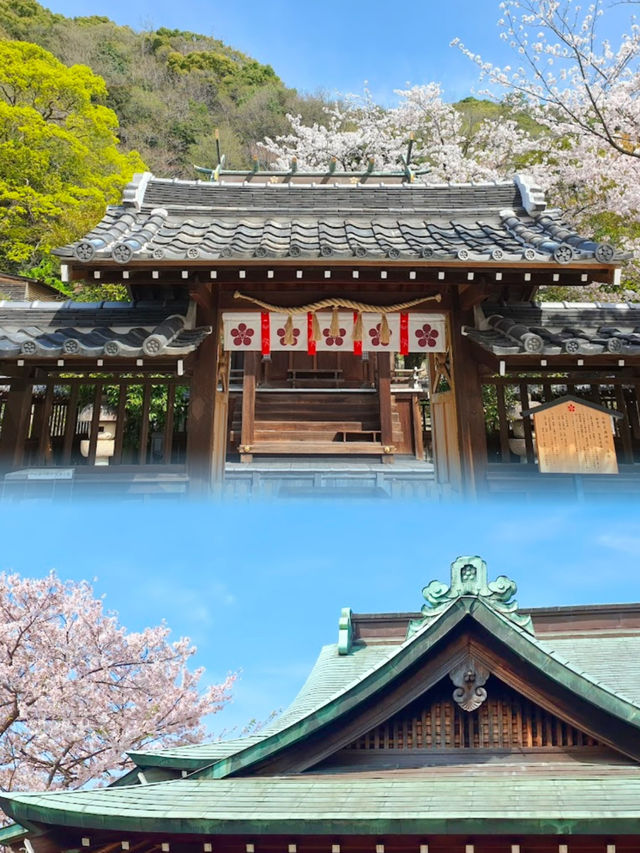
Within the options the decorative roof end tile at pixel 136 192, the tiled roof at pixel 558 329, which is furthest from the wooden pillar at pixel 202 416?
the tiled roof at pixel 558 329

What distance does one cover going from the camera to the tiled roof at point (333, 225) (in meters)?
7.07

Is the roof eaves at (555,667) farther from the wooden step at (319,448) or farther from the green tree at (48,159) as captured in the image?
the green tree at (48,159)

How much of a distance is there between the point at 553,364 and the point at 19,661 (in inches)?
391

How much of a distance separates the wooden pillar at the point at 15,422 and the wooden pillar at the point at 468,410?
15.2ft

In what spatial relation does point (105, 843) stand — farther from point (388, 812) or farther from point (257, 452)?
point (257, 452)

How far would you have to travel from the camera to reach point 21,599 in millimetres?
12516

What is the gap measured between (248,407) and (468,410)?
23.1ft

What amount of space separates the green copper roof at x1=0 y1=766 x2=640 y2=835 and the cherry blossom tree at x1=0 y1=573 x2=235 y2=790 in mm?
7919

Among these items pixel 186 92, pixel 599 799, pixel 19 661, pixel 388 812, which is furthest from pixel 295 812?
pixel 186 92

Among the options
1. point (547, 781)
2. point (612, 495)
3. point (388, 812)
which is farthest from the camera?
point (612, 495)

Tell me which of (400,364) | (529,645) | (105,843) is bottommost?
(105,843)

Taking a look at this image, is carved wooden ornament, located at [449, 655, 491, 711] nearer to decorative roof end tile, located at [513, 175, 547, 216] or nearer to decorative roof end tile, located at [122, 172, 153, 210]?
decorative roof end tile, located at [513, 175, 547, 216]

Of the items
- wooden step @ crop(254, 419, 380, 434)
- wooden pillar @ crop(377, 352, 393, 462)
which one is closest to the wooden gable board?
wooden pillar @ crop(377, 352, 393, 462)

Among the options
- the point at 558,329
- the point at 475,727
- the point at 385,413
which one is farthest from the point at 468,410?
the point at 385,413
